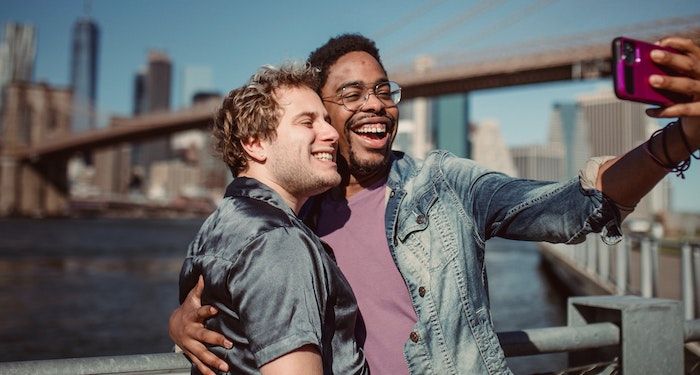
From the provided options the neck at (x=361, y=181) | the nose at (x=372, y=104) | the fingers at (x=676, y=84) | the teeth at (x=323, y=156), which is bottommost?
the neck at (x=361, y=181)

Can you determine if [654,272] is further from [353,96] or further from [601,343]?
[353,96]

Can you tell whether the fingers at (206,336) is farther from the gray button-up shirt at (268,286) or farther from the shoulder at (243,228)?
the shoulder at (243,228)

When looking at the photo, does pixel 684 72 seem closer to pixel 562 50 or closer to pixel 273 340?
pixel 273 340

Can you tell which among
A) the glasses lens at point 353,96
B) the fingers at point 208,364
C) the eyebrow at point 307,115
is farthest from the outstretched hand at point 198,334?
the glasses lens at point 353,96

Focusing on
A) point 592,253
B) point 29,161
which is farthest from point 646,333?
point 29,161

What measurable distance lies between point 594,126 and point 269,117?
3031 inches

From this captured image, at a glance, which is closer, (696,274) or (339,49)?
(339,49)

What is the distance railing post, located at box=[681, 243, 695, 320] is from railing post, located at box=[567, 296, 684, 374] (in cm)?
338

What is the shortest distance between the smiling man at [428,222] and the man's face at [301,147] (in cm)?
23

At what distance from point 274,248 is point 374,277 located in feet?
1.41

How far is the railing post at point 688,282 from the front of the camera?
500cm

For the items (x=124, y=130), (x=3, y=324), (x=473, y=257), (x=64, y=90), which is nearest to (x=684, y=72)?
(x=473, y=257)

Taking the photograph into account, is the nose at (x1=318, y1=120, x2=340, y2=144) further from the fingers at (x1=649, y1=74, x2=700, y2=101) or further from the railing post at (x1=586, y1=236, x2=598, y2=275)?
the railing post at (x1=586, y1=236, x2=598, y2=275)

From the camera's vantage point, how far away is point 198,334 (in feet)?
4.04
